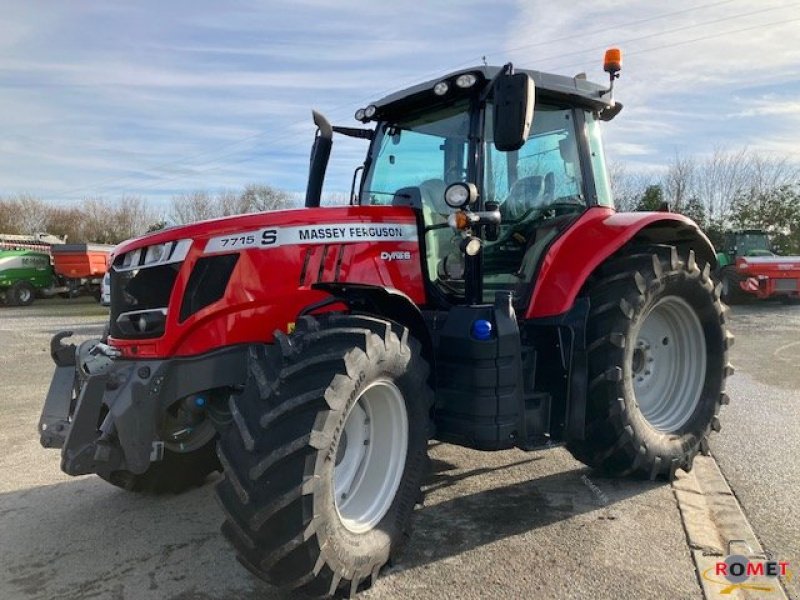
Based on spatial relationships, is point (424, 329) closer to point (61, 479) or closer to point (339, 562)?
point (339, 562)

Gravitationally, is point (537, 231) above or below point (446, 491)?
above

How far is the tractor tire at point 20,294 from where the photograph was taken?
2233 centimetres

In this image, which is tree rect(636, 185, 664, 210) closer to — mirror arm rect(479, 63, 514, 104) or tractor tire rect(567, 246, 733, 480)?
tractor tire rect(567, 246, 733, 480)

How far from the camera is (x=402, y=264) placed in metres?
3.55

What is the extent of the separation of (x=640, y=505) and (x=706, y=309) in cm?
144

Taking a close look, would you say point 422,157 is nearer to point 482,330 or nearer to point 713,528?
point 482,330

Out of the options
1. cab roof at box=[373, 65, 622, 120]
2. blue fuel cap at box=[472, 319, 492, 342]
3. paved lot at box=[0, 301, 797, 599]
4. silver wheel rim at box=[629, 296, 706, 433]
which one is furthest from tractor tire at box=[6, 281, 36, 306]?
blue fuel cap at box=[472, 319, 492, 342]

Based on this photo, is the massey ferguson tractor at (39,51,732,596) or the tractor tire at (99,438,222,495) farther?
the tractor tire at (99,438,222,495)

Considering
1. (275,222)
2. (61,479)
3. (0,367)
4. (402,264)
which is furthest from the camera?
(0,367)

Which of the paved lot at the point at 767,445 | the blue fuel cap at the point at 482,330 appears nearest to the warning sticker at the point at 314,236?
the blue fuel cap at the point at 482,330

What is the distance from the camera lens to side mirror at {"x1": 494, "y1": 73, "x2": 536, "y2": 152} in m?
3.08

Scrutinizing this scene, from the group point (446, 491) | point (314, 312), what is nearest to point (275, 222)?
point (314, 312)

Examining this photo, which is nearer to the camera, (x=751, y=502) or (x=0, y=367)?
(x=751, y=502)

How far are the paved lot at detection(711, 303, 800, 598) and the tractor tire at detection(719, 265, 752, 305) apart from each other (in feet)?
26.0
